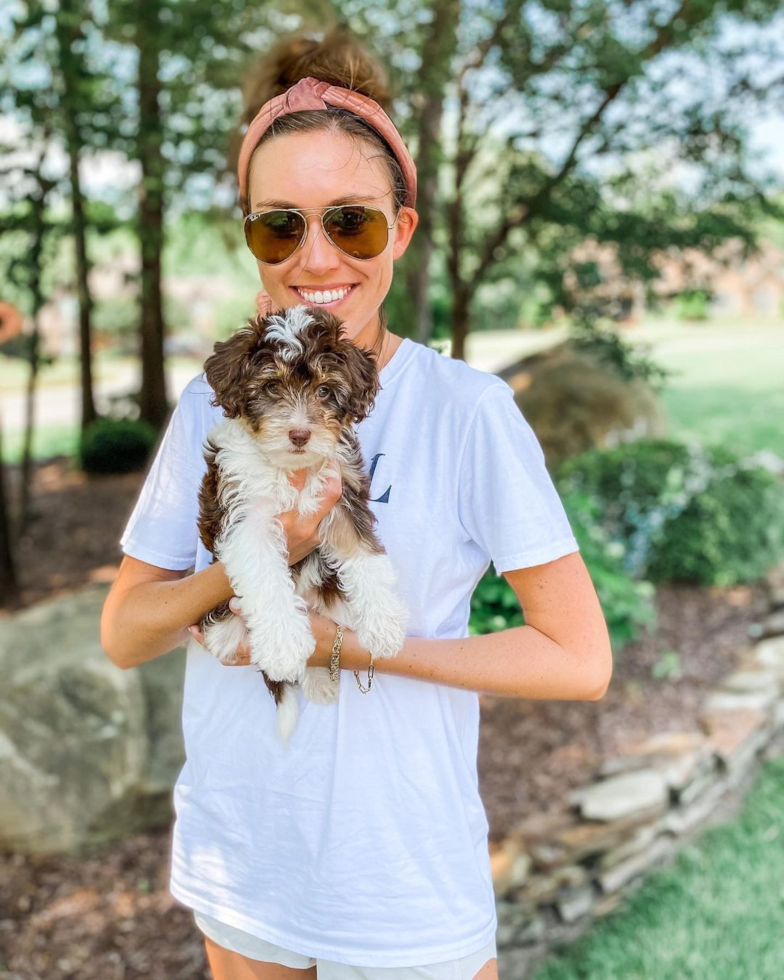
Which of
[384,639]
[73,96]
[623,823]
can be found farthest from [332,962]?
[73,96]

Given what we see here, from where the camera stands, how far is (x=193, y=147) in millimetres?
9250

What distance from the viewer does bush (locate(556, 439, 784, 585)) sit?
8.63 metres

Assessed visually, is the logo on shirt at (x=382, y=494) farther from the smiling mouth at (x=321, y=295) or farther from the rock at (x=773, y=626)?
the rock at (x=773, y=626)

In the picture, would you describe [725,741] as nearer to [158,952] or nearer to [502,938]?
[502,938]

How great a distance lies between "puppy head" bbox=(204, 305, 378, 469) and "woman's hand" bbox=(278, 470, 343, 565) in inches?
5.3

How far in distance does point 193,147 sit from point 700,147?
5.05 meters

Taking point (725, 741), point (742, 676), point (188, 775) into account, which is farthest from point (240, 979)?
point (742, 676)

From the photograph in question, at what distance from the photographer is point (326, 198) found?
2.19 meters

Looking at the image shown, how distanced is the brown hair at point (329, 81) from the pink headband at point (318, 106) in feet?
0.05

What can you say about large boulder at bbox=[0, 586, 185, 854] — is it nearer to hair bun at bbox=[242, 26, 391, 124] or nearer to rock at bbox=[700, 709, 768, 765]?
rock at bbox=[700, 709, 768, 765]

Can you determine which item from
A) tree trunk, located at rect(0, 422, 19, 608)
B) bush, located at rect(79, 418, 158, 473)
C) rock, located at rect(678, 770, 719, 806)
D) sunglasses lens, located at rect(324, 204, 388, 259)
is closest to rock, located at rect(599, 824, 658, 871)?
rock, located at rect(678, 770, 719, 806)

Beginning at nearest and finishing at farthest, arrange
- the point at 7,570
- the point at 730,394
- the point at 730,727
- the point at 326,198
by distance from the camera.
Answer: the point at 326,198 → the point at 730,727 → the point at 7,570 → the point at 730,394

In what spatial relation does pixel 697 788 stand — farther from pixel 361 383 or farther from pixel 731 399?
pixel 731 399

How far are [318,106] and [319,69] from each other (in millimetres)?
297
